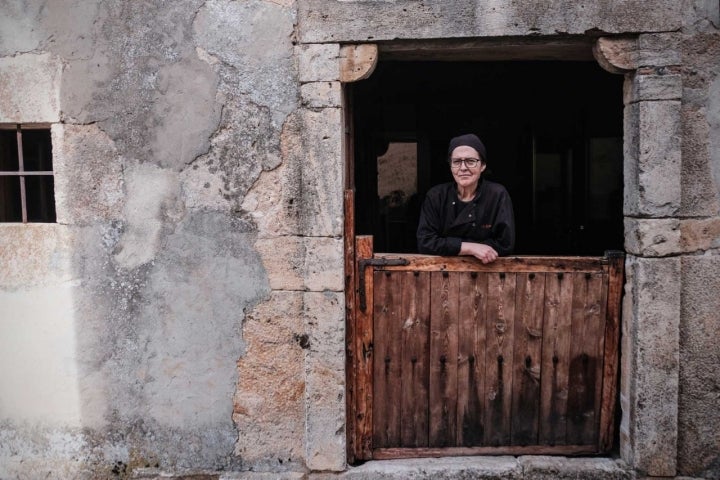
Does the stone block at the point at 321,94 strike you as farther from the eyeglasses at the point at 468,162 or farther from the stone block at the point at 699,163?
the stone block at the point at 699,163

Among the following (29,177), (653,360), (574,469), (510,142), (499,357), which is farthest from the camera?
(510,142)

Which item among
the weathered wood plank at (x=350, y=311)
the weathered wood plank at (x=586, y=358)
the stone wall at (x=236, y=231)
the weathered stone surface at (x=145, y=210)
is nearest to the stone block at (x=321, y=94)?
the stone wall at (x=236, y=231)

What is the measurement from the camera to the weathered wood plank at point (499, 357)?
9.80 feet

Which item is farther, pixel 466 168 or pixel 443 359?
pixel 443 359

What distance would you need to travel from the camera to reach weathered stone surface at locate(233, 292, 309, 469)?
2975mm

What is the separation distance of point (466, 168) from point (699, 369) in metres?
1.65

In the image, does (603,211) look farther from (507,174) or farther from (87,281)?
(87,281)

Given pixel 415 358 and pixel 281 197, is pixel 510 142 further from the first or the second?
pixel 281 197

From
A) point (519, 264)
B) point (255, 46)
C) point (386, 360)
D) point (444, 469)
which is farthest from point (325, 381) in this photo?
point (255, 46)

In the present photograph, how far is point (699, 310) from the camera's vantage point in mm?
2826

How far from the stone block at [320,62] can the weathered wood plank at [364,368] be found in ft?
2.94

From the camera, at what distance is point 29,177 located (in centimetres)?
318

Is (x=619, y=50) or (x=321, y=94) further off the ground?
(x=619, y=50)

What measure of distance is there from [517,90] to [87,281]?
4.20 m
